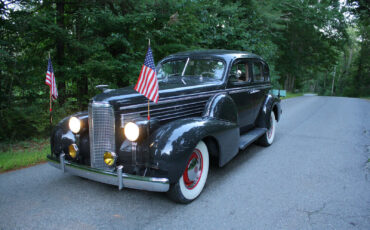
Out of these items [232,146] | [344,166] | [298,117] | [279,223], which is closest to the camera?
[279,223]

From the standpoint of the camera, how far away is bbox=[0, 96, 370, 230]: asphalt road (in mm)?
2598

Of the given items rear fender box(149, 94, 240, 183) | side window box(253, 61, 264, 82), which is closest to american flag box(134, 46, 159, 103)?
rear fender box(149, 94, 240, 183)

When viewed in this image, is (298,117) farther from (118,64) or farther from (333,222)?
(333,222)

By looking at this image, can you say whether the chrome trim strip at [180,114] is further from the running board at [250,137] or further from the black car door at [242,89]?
the running board at [250,137]

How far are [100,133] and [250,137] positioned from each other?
2.77 meters

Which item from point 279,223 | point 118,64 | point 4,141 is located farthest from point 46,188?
point 118,64

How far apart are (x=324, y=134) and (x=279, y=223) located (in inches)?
188

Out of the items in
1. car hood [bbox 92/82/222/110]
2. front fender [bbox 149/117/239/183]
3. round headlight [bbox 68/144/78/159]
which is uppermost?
car hood [bbox 92/82/222/110]

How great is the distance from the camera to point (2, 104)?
5848 mm

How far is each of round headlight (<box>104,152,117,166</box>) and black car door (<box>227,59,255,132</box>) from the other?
233 centimetres

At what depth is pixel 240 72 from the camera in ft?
15.4

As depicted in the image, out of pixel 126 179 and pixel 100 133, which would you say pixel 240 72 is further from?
pixel 126 179

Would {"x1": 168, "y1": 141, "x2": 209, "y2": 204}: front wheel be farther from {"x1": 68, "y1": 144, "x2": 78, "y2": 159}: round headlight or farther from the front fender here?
{"x1": 68, "y1": 144, "x2": 78, "y2": 159}: round headlight

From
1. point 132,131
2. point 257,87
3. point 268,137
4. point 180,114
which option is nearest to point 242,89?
point 257,87
